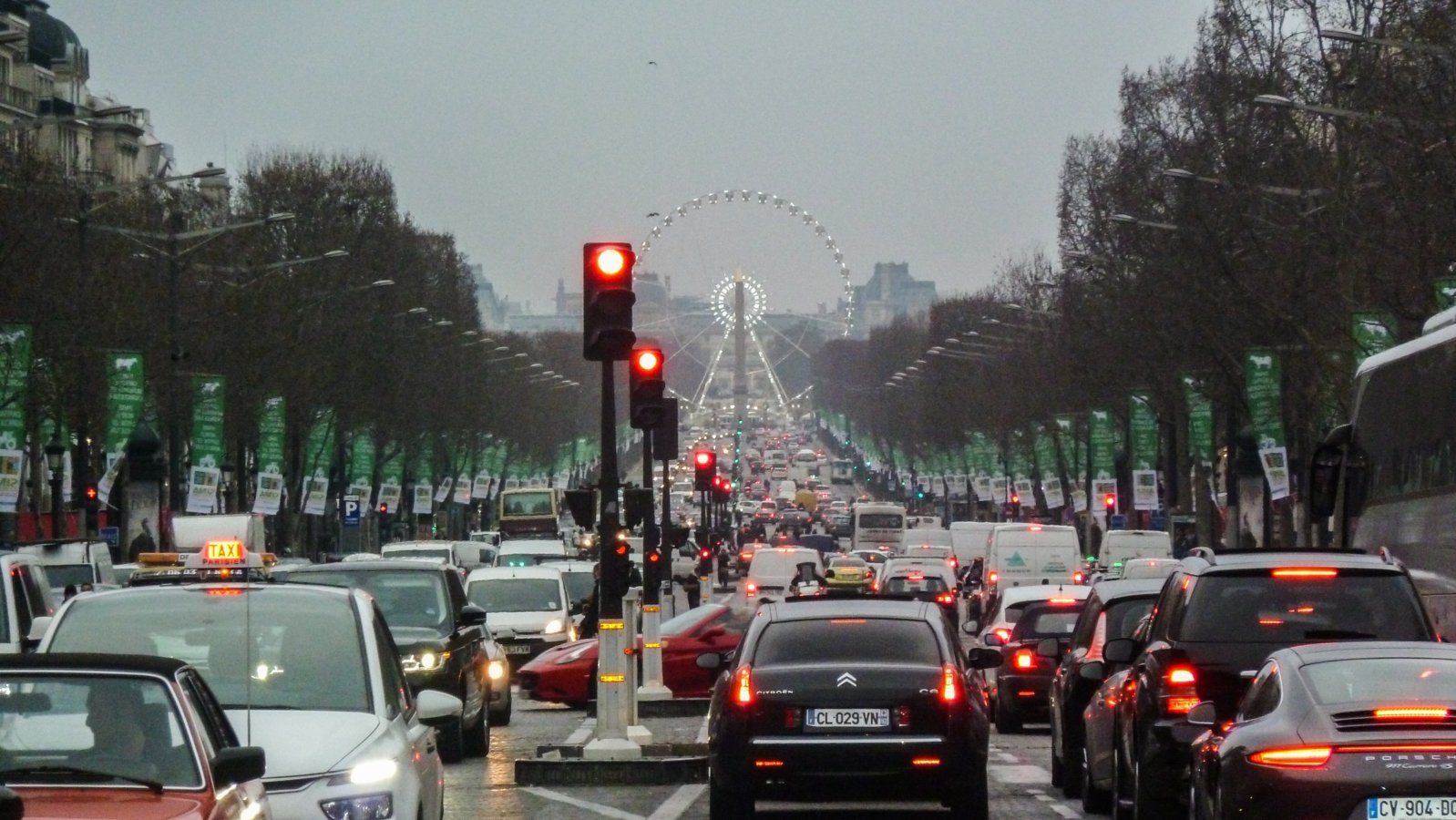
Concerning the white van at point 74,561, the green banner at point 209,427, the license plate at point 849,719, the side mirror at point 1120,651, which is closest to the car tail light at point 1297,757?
the license plate at point 849,719

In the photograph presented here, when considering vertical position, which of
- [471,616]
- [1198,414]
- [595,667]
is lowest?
[595,667]

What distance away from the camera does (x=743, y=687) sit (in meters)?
15.9

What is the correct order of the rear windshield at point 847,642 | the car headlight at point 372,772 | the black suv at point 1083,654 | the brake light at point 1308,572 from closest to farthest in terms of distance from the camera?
the car headlight at point 372,772 → the brake light at point 1308,572 → the rear windshield at point 847,642 → the black suv at point 1083,654

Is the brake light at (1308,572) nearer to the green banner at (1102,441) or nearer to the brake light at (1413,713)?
the brake light at (1413,713)

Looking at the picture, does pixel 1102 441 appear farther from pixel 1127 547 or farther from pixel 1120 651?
pixel 1120 651

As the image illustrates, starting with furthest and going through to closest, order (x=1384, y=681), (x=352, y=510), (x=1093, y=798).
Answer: (x=352, y=510), (x=1093, y=798), (x=1384, y=681)

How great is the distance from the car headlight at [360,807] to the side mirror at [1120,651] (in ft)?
20.3

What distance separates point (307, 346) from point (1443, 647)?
66818 mm

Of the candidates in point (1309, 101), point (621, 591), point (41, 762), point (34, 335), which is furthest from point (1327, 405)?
point (41, 762)

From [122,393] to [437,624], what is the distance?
29089 millimetres

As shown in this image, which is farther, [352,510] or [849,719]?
[352,510]

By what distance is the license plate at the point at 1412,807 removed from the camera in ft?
34.6

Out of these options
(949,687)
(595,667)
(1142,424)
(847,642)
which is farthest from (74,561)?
(1142,424)

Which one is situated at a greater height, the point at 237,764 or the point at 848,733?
the point at 237,764
